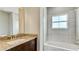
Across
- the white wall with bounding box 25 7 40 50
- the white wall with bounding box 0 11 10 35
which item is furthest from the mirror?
the white wall with bounding box 25 7 40 50

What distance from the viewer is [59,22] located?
1.74m

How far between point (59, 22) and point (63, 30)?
0.16 metres

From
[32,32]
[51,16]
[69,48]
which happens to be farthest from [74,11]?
[32,32]

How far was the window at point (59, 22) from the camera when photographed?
1663mm

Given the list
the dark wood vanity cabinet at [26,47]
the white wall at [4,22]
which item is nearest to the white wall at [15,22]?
the white wall at [4,22]

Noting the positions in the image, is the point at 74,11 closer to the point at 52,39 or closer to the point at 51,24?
the point at 51,24

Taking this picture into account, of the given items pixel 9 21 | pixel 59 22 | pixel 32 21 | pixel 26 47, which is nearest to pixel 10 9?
pixel 9 21

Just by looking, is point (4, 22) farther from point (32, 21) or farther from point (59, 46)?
point (59, 46)

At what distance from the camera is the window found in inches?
65.5

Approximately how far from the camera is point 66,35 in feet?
5.46

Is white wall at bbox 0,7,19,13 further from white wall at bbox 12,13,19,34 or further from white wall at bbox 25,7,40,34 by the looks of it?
white wall at bbox 25,7,40,34
